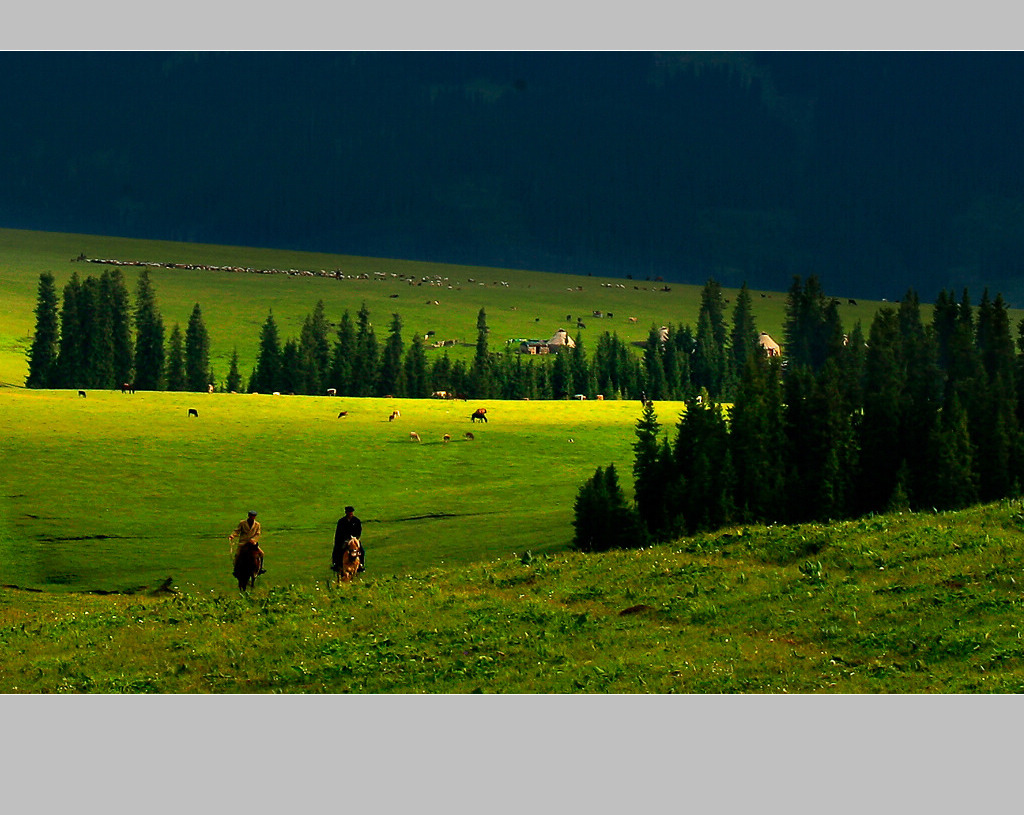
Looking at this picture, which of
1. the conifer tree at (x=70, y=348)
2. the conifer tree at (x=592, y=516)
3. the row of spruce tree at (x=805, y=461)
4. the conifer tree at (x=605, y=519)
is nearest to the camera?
the conifer tree at (x=592, y=516)

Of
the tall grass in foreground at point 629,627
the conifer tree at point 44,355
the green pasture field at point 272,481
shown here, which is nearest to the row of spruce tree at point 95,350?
the conifer tree at point 44,355

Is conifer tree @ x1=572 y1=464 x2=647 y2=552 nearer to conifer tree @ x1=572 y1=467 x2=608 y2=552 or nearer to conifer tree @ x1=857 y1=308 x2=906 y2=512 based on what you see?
conifer tree @ x1=572 y1=467 x2=608 y2=552

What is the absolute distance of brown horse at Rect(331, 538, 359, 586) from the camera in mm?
34562

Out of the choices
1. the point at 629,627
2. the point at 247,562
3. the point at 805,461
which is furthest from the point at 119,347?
the point at 629,627

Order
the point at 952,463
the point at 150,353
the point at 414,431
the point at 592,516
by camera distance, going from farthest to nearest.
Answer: the point at 150,353
the point at 414,431
the point at 952,463
the point at 592,516

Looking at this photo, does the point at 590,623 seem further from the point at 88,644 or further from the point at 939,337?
the point at 939,337

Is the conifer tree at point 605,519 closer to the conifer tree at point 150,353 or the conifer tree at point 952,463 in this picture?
the conifer tree at point 952,463

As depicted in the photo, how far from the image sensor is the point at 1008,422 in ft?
343

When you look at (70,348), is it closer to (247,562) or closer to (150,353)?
(150,353)

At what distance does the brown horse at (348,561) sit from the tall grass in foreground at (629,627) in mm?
1092

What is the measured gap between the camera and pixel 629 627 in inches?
1030

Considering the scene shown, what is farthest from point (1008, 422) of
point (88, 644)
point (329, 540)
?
point (88, 644)

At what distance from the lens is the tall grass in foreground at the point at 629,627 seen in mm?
22188

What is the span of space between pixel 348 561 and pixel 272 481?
6548 centimetres
